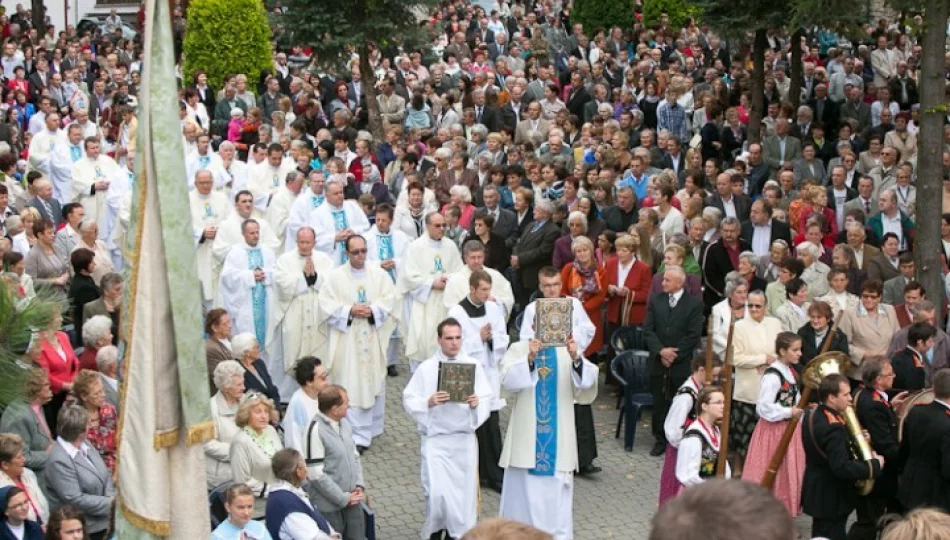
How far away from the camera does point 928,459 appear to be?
10477mm

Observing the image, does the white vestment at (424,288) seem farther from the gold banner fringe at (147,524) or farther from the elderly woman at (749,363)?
the gold banner fringe at (147,524)

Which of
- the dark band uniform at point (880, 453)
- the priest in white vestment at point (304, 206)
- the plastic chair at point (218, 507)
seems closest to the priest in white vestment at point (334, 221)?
the priest in white vestment at point (304, 206)

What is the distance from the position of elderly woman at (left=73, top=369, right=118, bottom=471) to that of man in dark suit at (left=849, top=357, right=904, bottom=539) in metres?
5.27

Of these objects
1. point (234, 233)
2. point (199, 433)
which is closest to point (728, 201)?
point (234, 233)

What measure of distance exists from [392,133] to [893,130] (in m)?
6.64

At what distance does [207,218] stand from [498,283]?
4.49m

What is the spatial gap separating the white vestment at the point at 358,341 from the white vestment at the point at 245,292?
3.27 feet

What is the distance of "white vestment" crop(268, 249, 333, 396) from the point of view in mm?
14266

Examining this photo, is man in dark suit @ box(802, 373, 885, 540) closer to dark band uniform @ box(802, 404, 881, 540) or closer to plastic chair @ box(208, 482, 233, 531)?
dark band uniform @ box(802, 404, 881, 540)

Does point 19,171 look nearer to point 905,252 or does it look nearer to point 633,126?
point 633,126

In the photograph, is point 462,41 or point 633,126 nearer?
point 633,126

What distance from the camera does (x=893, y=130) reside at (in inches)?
784

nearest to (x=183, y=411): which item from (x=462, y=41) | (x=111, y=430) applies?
(x=111, y=430)

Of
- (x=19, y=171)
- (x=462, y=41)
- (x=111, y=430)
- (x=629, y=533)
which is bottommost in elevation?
(x=629, y=533)
